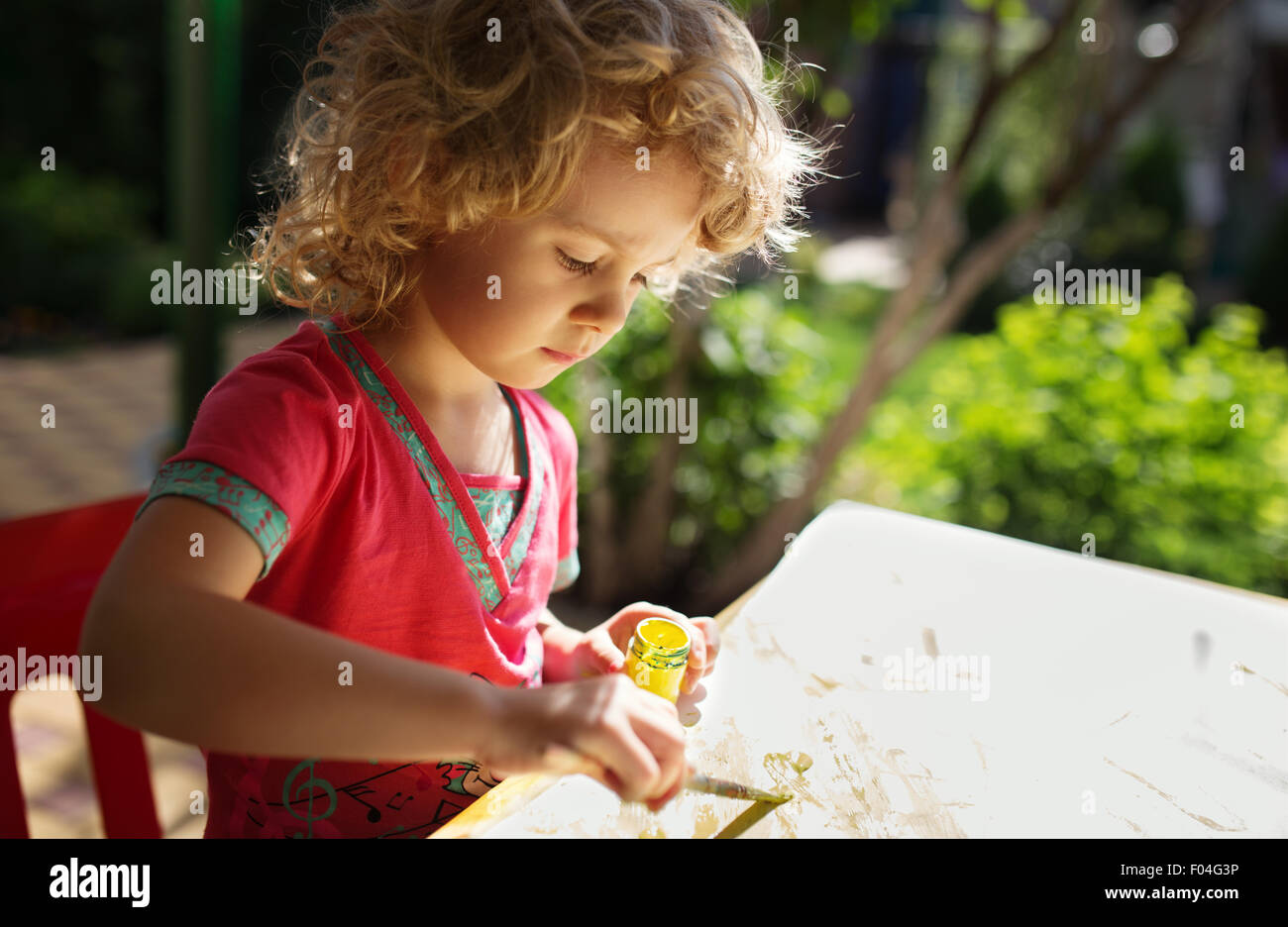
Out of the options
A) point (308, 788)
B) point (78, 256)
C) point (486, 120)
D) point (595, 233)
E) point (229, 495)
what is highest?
point (78, 256)

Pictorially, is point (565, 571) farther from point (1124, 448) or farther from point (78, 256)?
point (78, 256)

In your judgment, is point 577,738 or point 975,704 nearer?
point 577,738

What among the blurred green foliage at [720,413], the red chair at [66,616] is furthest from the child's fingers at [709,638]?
the blurred green foliage at [720,413]

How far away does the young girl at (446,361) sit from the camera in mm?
776

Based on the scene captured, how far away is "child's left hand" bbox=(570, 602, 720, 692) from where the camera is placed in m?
1.14

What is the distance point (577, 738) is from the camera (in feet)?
2.43

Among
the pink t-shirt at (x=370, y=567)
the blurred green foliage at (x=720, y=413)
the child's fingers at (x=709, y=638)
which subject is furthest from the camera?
the blurred green foliage at (x=720, y=413)

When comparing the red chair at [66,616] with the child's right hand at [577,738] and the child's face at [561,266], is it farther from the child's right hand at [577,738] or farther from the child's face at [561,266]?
the child's right hand at [577,738]

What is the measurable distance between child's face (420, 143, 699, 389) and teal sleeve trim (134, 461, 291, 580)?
313 millimetres

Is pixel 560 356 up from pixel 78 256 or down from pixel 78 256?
down

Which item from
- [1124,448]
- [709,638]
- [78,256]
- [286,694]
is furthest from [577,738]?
[78,256]

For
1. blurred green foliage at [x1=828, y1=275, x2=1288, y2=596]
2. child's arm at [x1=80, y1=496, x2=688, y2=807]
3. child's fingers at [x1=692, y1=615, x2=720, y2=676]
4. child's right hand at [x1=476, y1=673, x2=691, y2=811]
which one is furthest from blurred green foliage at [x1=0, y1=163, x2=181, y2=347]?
child's right hand at [x1=476, y1=673, x2=691, y2=811]

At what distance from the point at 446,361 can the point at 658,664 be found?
418 millimetres
